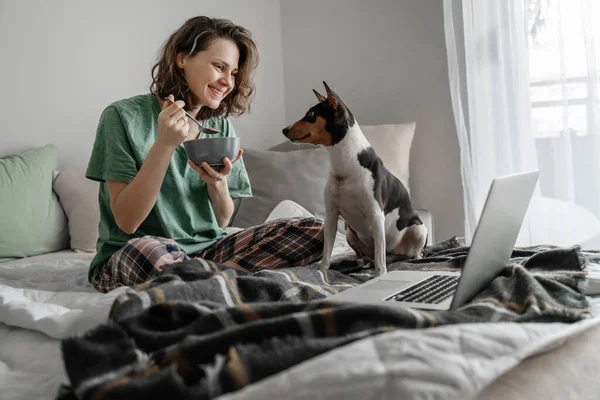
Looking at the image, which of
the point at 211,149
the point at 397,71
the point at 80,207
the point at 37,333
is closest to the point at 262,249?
the point at 211,149

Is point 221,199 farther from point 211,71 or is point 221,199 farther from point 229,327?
point 229,327

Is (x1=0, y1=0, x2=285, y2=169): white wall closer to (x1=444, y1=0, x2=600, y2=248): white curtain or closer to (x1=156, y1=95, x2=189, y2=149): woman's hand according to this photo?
(x1=156, y1=95, x2=189, y2=149): woman's hand

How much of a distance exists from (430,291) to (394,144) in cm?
187

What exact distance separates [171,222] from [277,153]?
1161 millimetres

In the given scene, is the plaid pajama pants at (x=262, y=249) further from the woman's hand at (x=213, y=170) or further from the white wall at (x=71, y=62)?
the white wall at (x=71, y=62)

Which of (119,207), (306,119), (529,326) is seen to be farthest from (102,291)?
(529,326)

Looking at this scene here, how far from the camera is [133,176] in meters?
1.58

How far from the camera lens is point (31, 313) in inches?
39.6

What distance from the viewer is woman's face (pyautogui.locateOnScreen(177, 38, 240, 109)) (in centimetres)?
174

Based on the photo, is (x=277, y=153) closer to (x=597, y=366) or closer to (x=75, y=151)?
(x=75, y=151)

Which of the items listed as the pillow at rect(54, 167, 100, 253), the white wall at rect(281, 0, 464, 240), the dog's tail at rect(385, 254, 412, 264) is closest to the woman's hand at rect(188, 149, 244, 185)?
the dog's tail at rect(385, 254, 412, 264)

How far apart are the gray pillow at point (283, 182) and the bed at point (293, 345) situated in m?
1.41

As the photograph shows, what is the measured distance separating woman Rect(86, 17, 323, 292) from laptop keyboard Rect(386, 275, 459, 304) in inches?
23.2

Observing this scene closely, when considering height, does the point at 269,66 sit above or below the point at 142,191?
above
